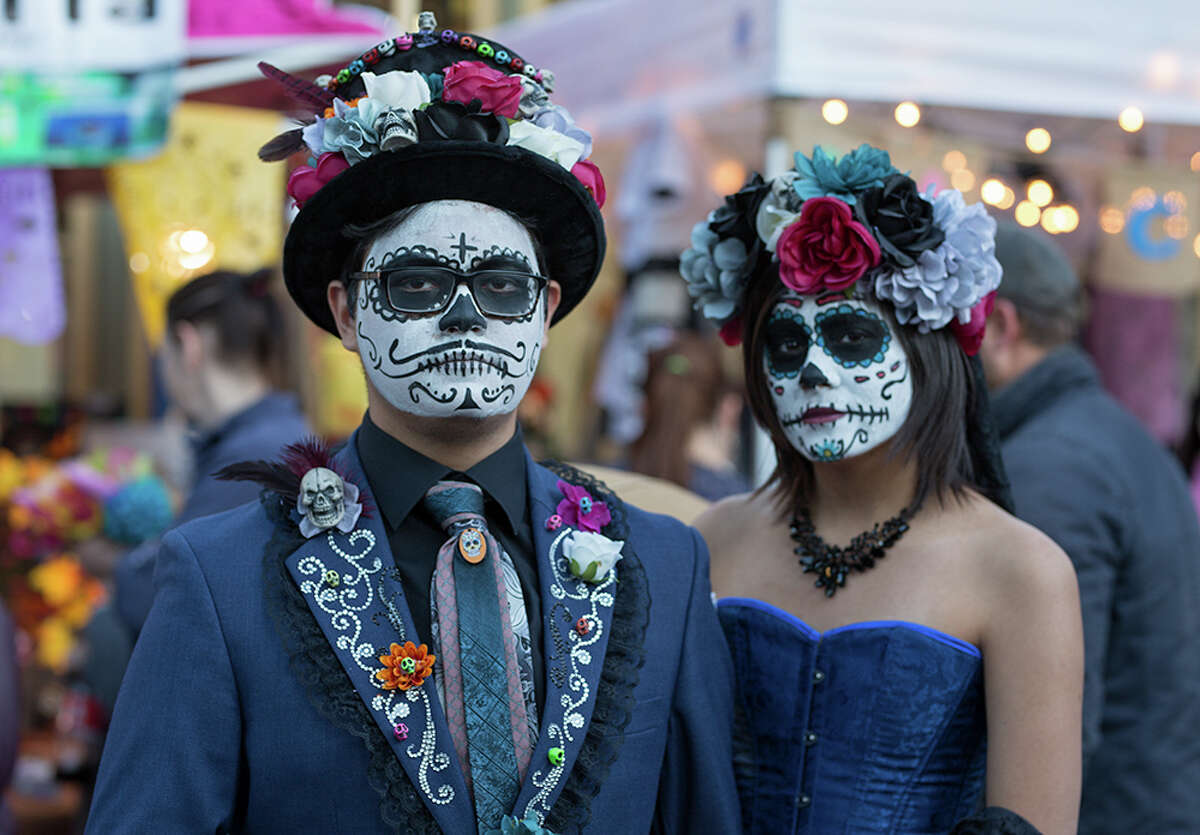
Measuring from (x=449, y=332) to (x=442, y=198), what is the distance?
21 centimetres

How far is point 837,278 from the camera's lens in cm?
230

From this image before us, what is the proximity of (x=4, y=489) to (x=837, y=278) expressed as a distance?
150 inches

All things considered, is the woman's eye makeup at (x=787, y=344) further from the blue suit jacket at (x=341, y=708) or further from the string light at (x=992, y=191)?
the string light at (x=992, y=191)

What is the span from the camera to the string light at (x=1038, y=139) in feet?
Result: 16.7

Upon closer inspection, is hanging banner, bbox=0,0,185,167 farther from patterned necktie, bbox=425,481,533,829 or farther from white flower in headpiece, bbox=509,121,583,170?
patterned necktie, bbox=425,481,533,829

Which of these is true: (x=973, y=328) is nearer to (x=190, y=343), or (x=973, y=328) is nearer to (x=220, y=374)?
(x=220, y=374)

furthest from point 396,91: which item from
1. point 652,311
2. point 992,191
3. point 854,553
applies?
point 652,311

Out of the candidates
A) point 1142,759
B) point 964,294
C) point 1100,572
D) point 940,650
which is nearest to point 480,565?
point 940,650

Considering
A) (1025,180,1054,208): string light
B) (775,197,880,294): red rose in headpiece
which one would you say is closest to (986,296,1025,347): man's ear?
(775,197,880,294): red rose in headpiece

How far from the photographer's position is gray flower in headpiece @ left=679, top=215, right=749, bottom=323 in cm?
250

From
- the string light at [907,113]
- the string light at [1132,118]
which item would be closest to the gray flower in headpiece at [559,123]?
the string light at [907,113]

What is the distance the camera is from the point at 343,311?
83.4 inches

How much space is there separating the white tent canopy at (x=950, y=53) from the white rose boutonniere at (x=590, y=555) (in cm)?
247

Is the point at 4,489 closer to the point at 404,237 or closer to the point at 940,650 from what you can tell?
the point at 404,237
